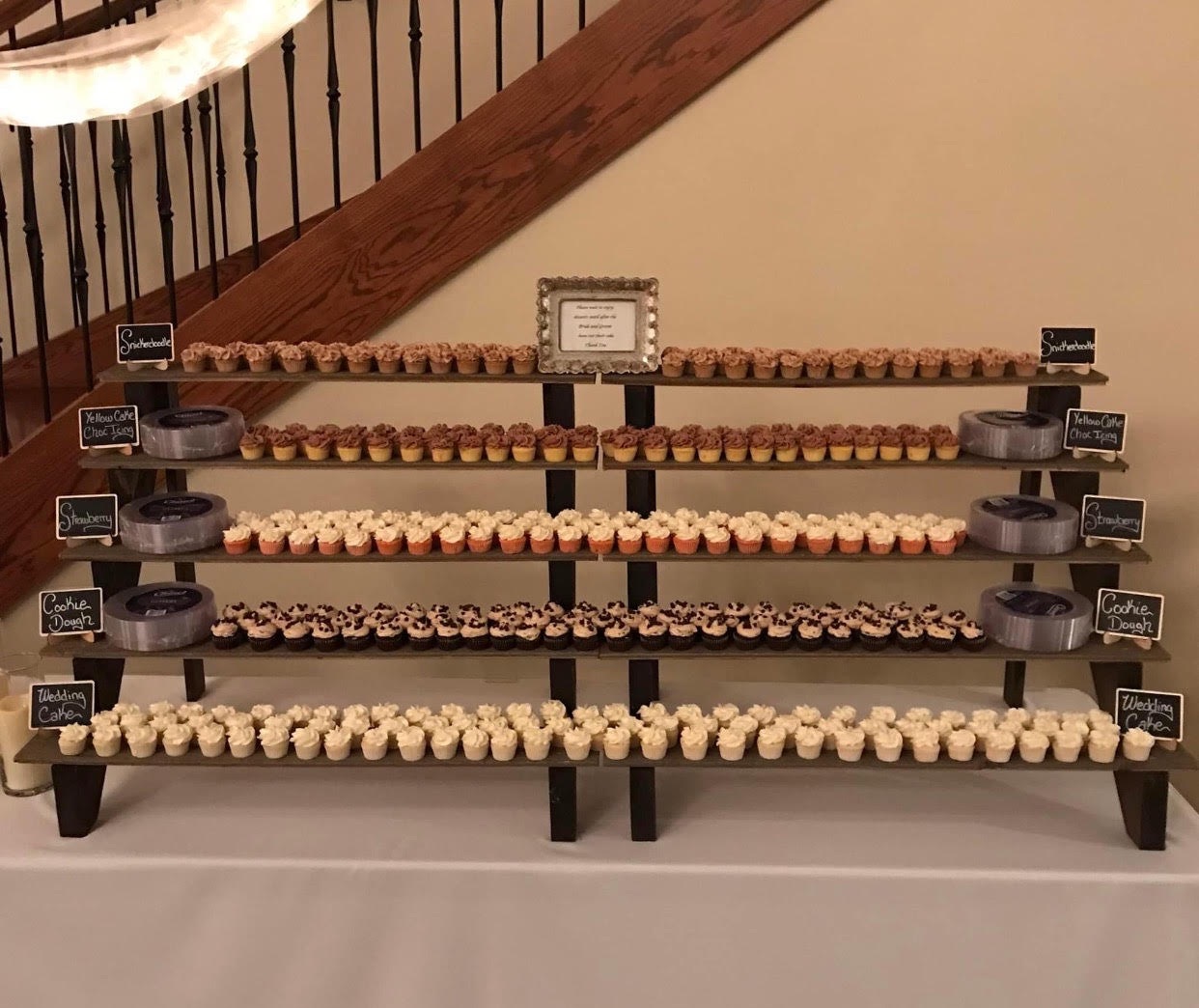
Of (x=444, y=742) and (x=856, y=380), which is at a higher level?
(x=856, y=380)

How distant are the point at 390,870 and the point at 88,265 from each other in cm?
315

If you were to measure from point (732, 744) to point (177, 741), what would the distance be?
1.08 metres

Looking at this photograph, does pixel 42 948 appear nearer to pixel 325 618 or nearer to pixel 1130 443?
pixel 325 618

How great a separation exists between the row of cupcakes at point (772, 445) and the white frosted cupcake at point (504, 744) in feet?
A: 1.88

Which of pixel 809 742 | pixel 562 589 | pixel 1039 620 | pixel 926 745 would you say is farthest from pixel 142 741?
pixel 1039 620

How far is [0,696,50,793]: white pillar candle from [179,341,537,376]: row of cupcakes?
837 millimetres

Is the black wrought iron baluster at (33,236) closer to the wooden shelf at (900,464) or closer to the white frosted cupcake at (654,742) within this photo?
the wooden shelf at (900,464)

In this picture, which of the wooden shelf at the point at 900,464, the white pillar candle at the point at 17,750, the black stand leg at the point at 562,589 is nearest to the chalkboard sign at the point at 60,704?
the white pillar candle at the point at 17,750

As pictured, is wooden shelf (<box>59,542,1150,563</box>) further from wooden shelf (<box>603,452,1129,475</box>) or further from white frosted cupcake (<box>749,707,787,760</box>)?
white frosted cupcake (<box>749,707,787,760</box>)

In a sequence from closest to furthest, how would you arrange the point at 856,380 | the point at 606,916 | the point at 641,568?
1. the point at 606,916
2. the point at 856,380
3. the point at 641,568

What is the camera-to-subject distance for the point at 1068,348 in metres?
2.02

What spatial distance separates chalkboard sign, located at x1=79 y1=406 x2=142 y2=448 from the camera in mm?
1983

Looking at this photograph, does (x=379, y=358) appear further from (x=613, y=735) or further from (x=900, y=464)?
(x=900, y=464)

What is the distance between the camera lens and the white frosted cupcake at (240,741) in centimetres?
200
